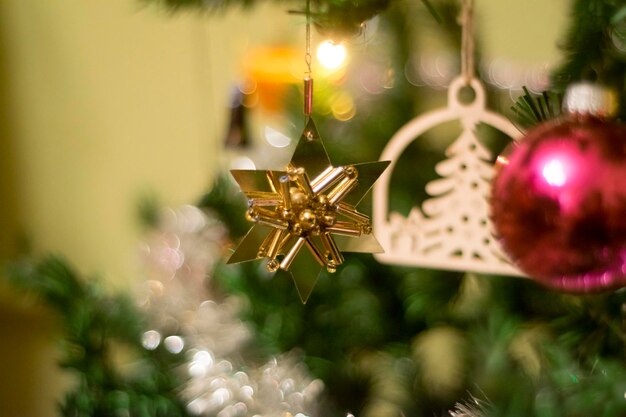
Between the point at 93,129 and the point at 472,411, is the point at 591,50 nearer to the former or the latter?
the point at 472,411

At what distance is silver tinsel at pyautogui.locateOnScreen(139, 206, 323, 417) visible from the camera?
0.53 metres

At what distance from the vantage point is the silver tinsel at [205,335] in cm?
53

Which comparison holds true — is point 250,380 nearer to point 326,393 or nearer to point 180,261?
point 326,393

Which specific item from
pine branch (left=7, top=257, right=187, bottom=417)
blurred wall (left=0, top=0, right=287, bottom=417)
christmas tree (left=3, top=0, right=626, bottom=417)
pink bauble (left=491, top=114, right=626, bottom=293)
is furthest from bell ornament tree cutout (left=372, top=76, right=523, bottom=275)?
blurred wall (left=0, top=0, right=287, bottom=417)

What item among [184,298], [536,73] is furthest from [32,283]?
[536,73]

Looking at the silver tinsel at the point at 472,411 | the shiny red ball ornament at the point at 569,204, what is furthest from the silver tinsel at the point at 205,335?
the shiny red ball ornament at the point at 569,204

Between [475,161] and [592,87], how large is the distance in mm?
98

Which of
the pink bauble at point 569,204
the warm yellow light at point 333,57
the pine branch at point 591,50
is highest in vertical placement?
the warm yellow light at point 333,57

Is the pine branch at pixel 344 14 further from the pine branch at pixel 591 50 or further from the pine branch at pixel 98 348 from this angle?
the pine branch at pixel 98 348

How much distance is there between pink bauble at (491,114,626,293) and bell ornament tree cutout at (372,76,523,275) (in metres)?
0.11

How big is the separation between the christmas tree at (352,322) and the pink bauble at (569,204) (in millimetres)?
106

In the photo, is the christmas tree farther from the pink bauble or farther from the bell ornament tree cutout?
the pink bauble

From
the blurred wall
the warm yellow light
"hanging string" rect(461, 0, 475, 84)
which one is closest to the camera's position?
"hanging string" rect(461, 0, 475, 84)

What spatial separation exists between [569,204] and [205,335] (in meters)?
0.38
